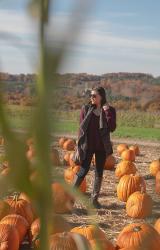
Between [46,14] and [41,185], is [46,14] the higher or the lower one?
the higher one

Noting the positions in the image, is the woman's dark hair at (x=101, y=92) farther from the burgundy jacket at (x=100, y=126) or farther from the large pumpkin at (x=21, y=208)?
the large pumpkin at (x=21, y=208)

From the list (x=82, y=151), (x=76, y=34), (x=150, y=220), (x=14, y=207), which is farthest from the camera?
(x=82, y=151)

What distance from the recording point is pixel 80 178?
8578 mm

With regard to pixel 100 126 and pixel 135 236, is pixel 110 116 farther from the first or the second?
pixel 135 236

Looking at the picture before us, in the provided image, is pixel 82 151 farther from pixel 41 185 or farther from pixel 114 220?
pixel 41 185

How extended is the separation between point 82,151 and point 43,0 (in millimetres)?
8174

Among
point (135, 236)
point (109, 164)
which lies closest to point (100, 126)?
point (135, 236)

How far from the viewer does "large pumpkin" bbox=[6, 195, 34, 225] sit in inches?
253

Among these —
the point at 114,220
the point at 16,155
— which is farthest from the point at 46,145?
the point at 114,220

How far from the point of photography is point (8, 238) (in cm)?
535

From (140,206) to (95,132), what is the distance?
4.37 feet

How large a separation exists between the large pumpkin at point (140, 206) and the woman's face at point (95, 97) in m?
1.45

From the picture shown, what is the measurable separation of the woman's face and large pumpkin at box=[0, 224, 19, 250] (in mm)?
2933

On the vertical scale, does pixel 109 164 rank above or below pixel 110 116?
below
